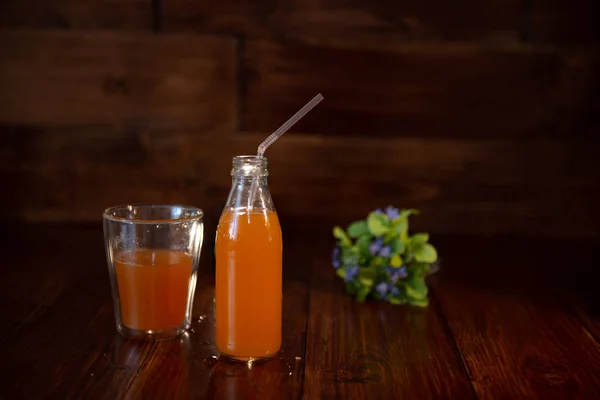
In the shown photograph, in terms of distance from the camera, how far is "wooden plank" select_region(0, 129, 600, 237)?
1958 millimetres

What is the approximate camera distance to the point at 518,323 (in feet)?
3.76

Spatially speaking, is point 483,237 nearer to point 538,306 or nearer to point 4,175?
point 538,306

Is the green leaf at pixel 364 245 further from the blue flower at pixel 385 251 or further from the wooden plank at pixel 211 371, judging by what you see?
the wooden plank at pixel 211 371

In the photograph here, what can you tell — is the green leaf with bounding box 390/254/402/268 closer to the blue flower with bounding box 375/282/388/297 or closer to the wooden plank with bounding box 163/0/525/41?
the blue flower with bounding box 375/282/388/297

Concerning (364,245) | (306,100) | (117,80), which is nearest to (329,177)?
(306,100)

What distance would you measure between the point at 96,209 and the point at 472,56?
1121 millimetres

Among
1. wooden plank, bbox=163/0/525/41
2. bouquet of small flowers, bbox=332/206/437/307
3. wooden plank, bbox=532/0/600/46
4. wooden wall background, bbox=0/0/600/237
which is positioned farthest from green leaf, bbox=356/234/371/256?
wooden plank, bbox=532/0/600/46

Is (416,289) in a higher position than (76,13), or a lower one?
lower

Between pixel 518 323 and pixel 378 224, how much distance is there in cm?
28

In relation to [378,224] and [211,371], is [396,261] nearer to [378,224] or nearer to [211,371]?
[378,224]

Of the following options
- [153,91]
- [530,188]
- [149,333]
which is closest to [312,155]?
[153,91]

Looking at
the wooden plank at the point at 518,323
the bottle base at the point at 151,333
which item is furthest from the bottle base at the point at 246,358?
the wooden plank at the point at 518,323

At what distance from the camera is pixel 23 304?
1184 mm

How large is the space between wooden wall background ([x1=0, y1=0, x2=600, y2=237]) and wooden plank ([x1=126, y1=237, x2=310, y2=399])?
2.97 ft
